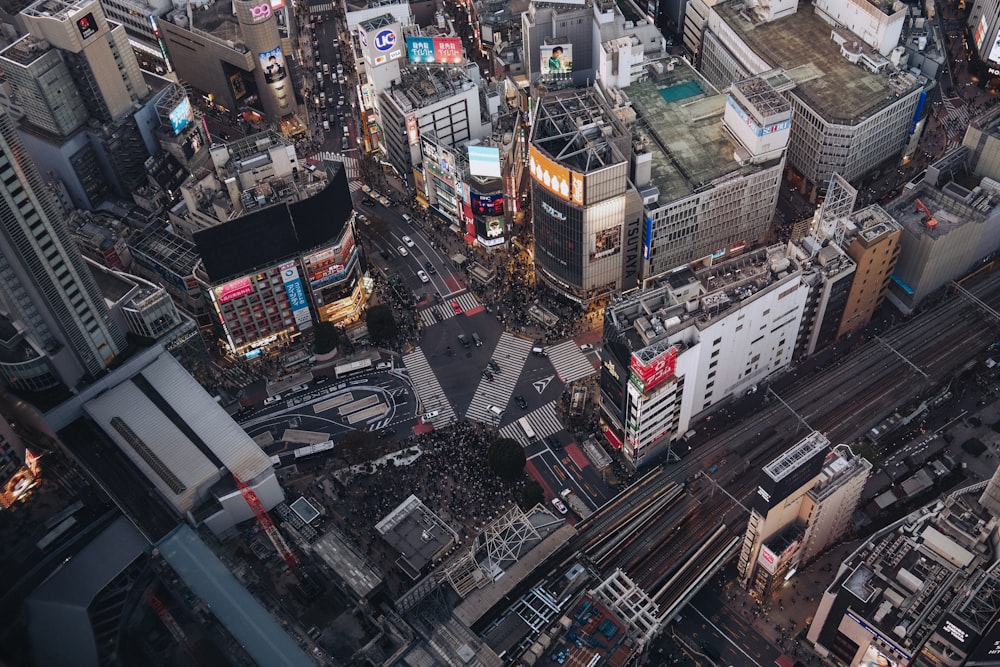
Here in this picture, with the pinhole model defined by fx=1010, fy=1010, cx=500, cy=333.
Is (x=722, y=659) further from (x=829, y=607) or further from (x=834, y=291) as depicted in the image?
(x=834, y=291)

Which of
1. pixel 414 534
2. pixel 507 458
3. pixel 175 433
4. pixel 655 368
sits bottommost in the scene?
pixel 414 534

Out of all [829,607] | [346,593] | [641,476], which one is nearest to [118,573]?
[346,593]

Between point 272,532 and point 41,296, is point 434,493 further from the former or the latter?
point 41,296

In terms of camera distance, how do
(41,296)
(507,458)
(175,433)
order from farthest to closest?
(507,458) < (175,433) < (41,296)

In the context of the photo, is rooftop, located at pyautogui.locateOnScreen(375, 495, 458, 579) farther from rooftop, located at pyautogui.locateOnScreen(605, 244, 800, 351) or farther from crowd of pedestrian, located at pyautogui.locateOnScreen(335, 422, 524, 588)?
rooftop, located at pyautogui.locateOnScreen(605, 244, 800, 351)

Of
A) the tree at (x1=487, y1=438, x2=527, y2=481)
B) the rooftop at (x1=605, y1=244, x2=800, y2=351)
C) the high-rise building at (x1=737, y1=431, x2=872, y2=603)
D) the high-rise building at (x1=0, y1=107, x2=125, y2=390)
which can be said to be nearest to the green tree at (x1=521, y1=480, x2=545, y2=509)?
the tree at (x1=487, y1=438, x2=527, y2=481)

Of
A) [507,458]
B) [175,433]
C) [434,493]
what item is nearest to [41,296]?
[175,433]
